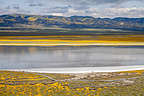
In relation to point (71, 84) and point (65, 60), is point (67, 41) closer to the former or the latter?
point (65, 60)

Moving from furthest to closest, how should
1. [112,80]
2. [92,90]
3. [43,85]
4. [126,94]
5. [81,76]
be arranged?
[81,76] → [112,80] → [43,85] → [92,90] → [126,94]

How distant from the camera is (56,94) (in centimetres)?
909

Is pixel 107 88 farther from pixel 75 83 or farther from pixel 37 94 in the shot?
pixel 37 94

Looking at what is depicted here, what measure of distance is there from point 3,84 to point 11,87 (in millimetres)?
710

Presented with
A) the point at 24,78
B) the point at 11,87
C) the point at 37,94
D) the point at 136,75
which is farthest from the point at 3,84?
the point at 136,75

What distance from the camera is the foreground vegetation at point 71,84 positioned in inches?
366

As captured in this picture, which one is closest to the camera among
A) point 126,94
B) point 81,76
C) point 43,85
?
point 126,94

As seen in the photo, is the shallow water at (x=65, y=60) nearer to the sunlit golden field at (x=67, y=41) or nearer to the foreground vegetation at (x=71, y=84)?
the foreground vegetation at (x=71, y=84)

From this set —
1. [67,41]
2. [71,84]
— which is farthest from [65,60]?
[67,41]

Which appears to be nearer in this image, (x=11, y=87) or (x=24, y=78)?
(x=11, y=87)

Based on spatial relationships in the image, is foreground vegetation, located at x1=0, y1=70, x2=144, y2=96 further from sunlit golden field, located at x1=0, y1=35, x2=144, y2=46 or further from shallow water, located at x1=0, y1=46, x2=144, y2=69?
sunlit golden field, located at x1=0, y1=35, x2=144, y2=46

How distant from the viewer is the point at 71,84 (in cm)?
1062

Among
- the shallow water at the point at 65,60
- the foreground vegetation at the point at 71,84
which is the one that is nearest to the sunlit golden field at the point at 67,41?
the shallow water at the point at 65,60

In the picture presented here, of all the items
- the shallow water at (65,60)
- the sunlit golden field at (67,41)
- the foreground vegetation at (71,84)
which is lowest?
the foreground vegetation at (71,84)
